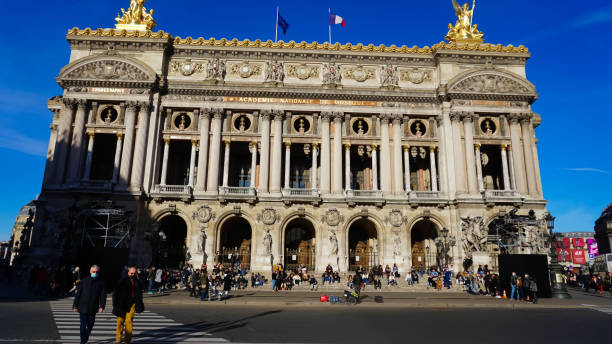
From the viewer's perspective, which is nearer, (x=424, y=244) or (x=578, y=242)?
(x=424, y=244)

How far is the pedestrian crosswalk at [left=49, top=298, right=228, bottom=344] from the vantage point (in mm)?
11492

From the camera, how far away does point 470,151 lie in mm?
40250

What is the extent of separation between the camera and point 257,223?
125 feet

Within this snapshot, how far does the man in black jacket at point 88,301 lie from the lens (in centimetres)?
1028

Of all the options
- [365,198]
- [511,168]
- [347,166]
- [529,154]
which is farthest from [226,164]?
[529,154]

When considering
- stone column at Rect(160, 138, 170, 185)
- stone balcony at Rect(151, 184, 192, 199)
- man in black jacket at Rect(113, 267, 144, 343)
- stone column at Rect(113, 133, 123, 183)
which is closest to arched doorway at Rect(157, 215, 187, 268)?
stone balcony at Rect(151, 184, 192, 199)

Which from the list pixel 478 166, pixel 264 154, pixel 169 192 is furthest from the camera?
pixel 478 166

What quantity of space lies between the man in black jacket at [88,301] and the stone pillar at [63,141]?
3149 cm

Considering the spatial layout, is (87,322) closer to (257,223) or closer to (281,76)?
(257,223)

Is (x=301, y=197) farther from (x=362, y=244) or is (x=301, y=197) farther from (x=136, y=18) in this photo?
(x=136, y=18)

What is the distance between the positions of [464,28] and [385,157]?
17.9 m

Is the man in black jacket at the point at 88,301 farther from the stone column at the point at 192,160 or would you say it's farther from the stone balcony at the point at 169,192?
the stone column at the point at 192,160

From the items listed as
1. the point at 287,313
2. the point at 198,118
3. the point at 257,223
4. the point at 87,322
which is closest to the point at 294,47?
the point at 198,118

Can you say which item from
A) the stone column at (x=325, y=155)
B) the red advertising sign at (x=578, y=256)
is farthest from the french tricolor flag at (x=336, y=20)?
the red advertising sign at (x=578, y=256)
